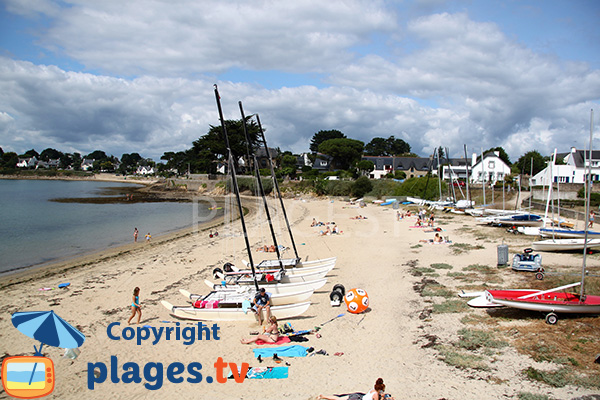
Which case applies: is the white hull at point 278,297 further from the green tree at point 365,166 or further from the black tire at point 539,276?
the green tree at point 365,166

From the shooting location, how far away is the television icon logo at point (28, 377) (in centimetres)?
832

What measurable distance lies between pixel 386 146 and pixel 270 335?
127m

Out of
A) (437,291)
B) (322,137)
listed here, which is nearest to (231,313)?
(437,291)

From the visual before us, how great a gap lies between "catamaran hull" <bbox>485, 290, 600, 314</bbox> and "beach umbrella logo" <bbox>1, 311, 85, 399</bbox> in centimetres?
1161

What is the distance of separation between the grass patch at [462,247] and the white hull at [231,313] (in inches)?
487

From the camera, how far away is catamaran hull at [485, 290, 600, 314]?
1063 cm

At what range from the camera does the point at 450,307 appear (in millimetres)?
12617

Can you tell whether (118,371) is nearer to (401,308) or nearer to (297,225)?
(401,308)

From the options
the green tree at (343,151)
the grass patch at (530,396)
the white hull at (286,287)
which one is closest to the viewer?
the grass patch at (530,396)

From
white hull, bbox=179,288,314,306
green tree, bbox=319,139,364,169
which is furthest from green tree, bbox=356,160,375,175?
white hull, bbox=179,288,314,306

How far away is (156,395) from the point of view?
8.48m

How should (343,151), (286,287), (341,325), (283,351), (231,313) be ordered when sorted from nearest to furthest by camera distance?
(283,351), (341,325), (231,313), (286,287), (343,151)

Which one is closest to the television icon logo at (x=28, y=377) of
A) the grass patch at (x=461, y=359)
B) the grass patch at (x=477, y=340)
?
the grass patch at (x=461, y=359)

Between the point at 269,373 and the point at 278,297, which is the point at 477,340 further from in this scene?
the point at 278,297
